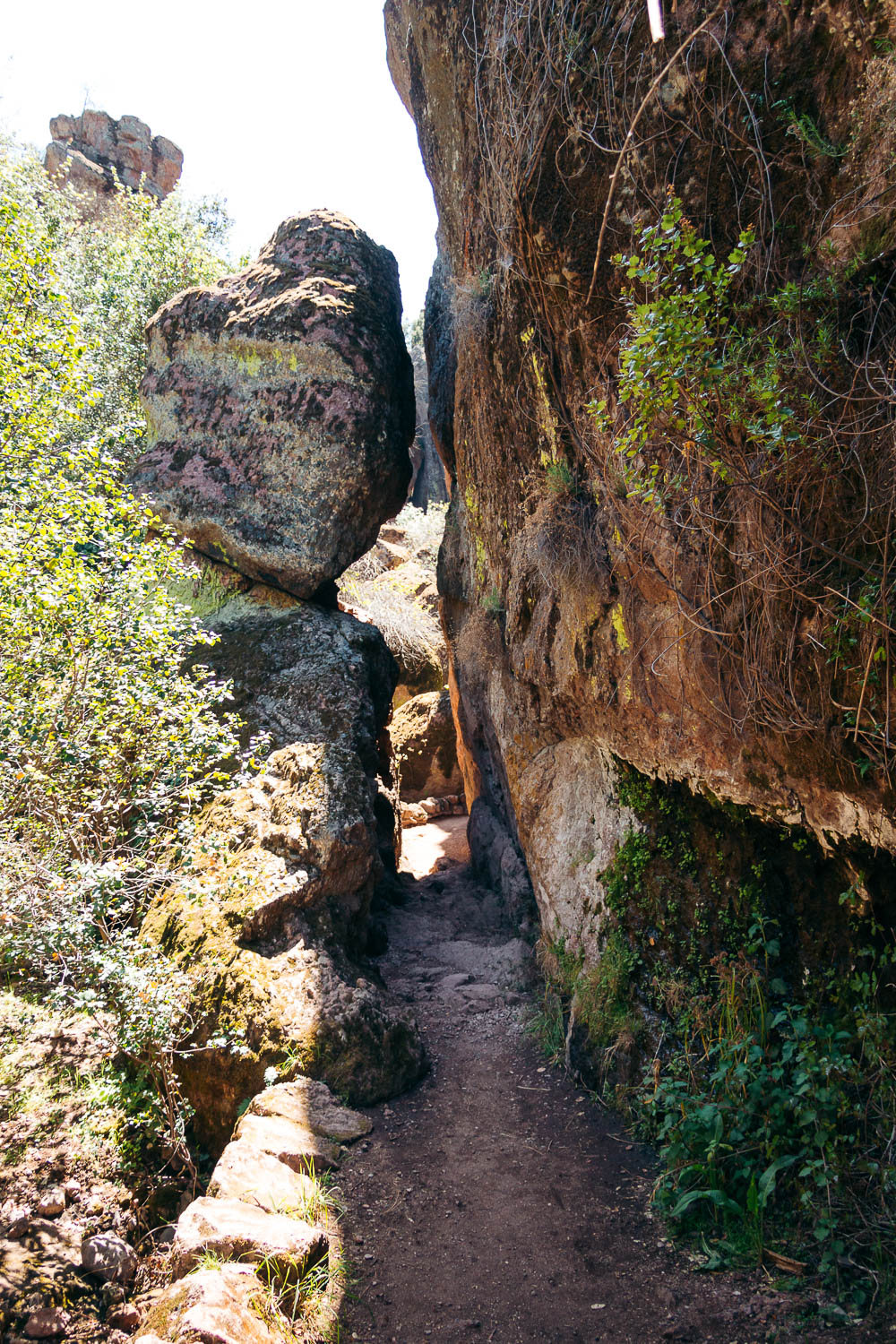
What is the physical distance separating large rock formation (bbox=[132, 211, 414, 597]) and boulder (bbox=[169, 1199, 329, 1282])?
6.52 m

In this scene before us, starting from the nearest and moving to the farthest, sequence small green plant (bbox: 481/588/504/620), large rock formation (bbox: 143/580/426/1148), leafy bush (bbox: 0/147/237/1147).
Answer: leafy bush (bbox: 0/147/237/1147)
large rock formation (bbox: 143/580/426/1148)
small green plant (bbox: 481/588/504/620)

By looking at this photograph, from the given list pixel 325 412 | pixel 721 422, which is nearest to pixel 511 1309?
pixel 721 422

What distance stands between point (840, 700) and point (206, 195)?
52.8 ft

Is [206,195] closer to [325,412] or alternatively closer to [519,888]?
[325,412]

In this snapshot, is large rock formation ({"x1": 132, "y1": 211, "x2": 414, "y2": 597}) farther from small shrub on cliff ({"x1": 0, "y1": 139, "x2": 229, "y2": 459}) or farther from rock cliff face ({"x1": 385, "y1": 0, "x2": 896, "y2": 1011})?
rock cliff face ({"x1": 385, "y1": 0, "x2": 896, "y2": 1011})

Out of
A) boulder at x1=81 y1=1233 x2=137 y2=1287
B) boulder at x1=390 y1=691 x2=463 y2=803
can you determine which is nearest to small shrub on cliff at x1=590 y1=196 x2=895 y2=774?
boulder at x1=81 y1=1233 x2=137 y2=1287

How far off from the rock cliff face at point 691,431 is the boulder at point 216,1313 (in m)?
2.96

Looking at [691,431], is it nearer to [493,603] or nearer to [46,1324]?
[493,603]

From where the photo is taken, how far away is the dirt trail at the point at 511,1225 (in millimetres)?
3396

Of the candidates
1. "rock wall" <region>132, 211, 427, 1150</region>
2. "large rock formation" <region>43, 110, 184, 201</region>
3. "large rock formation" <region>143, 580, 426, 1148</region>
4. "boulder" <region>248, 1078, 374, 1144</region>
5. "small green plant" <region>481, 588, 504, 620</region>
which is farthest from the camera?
"large rock formation" <region>43, 110, 184, 201</region>

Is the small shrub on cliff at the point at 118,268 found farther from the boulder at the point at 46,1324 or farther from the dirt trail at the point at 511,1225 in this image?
the boulder at the point at 46,1324

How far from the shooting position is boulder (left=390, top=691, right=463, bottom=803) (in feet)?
49.3

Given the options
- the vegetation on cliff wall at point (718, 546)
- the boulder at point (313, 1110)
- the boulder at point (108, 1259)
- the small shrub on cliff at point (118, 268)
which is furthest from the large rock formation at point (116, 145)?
the boulder at point (108, 1259)

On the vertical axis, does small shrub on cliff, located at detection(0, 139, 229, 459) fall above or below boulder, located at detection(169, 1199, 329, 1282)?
above
